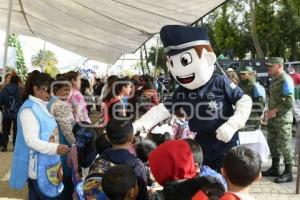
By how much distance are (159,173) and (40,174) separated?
4.92 ft

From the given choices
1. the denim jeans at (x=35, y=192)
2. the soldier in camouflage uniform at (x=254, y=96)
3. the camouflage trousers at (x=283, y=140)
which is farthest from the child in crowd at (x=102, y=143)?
the soldier in camouflage uniform at (x=254, y=96)

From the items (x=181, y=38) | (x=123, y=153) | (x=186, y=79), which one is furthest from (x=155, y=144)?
(x=123, y=153)

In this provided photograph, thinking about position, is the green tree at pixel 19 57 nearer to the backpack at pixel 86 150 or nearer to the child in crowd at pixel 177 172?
the backpack at pixel 86 150

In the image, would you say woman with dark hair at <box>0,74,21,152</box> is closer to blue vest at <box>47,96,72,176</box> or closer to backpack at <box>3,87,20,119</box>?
backpack at <box>3,87,20,119</box>

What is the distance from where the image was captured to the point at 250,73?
6.84m

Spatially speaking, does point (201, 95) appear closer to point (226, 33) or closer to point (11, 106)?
point (11, 106)

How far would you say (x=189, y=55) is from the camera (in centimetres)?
362

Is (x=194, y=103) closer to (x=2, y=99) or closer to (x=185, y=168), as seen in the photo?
(x=185, y=168)

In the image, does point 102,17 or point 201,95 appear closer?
point 201,95

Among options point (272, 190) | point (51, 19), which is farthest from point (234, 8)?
point (272, 190)

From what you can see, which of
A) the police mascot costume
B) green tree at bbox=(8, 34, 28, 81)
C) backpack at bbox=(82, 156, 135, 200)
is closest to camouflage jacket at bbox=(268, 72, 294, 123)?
the police mascot costume

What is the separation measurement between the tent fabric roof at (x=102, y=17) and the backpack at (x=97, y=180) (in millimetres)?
2740

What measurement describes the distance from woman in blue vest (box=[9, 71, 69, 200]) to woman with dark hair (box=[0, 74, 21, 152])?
17.2 ft

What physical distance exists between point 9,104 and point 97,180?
692 centimetres
